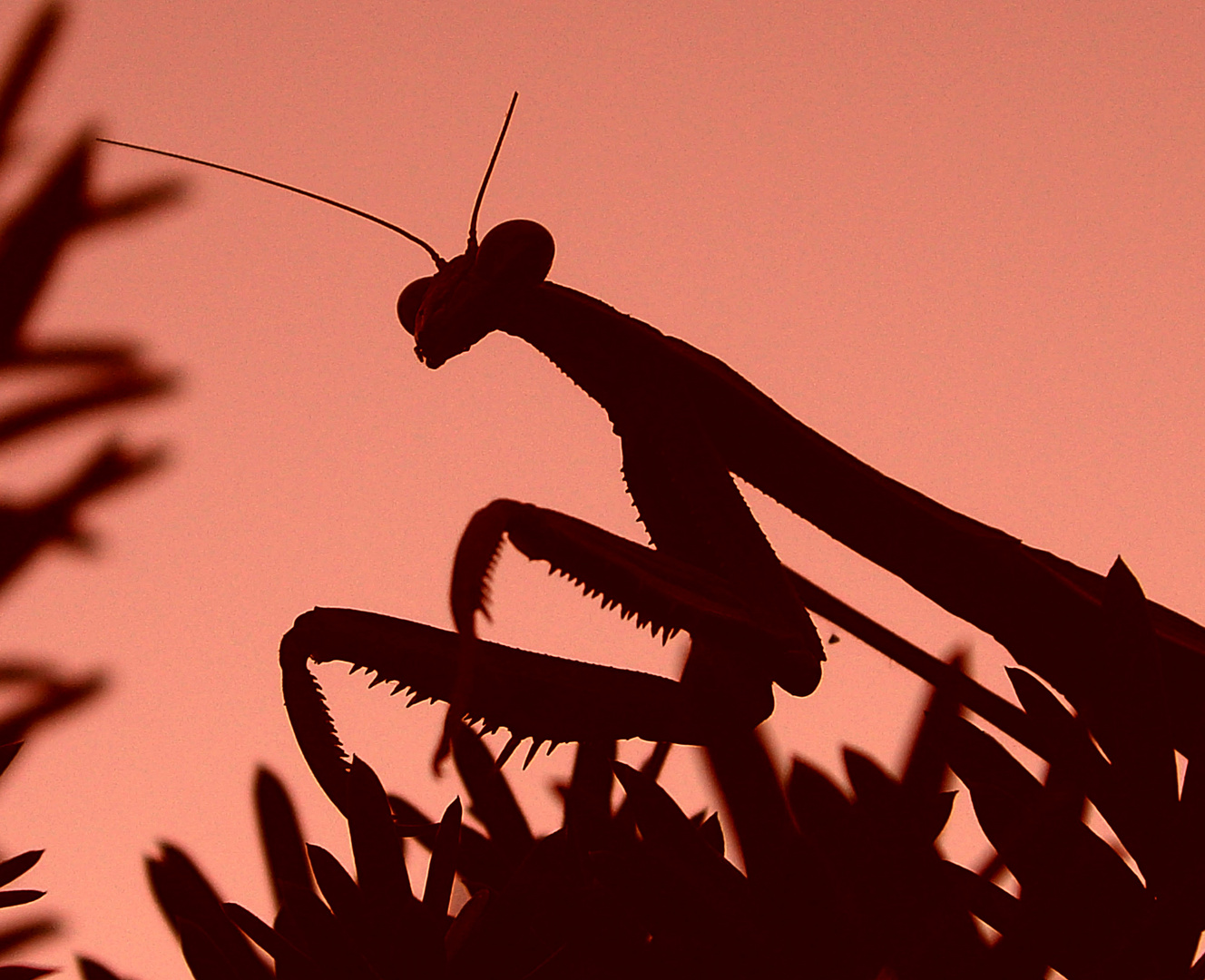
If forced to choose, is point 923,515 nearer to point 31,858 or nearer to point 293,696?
point 293,696

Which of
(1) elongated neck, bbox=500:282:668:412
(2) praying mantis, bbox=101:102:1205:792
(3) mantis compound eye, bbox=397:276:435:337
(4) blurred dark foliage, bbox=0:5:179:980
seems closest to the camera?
(4) blurred dark foliage, bbox=0:5:179:980

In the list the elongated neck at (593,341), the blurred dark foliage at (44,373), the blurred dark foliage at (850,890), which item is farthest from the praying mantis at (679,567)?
the blurred dark foliage at (44,373)

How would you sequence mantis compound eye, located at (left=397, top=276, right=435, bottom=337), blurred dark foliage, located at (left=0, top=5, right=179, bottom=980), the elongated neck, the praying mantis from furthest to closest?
1. mantis compound eye, located at (left=397, top=276, right=435, bottom=337)
2. the elongated neck
3. the praying mantis
4. blurred dark foliage, located at (left=0, top=5, right=179, bottom=980)

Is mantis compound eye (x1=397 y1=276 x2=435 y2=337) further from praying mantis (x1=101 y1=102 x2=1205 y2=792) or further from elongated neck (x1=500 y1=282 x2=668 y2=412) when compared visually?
elongated neck (x1=500 y1=282 x2=668 y2=412)

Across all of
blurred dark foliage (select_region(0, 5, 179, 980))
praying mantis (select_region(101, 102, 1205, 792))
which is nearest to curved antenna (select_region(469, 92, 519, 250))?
praying mantis (select_region(101, 102, 1205, 792))

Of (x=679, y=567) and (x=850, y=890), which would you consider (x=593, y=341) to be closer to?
(x=679, y=567)

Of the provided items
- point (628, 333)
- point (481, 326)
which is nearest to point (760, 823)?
point (628, 333)
